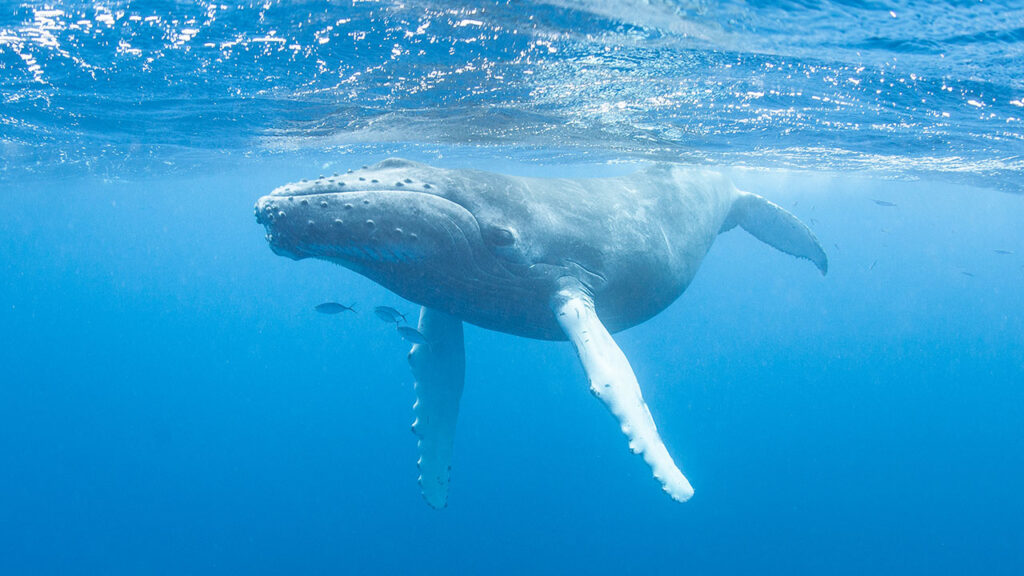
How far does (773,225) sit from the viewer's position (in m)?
11.5

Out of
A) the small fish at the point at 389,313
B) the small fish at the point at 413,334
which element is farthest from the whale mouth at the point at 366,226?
the small fish at the point at 389,313

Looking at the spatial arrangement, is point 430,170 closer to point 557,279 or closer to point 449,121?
point 557,279

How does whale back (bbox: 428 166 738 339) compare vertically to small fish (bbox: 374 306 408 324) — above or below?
above

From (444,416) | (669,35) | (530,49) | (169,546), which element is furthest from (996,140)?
(169,546)

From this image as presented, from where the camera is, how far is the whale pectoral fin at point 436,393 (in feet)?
26.7

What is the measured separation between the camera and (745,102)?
13.9m

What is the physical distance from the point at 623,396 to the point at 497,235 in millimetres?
1849

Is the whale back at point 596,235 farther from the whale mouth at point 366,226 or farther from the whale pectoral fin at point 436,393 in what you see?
the whale pectoral fin at point 436,393

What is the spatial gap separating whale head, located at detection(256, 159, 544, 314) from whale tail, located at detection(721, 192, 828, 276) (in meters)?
6.54

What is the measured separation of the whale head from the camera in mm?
4879

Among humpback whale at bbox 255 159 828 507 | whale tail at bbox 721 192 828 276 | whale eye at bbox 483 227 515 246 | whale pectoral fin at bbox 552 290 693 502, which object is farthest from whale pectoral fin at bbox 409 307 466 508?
whale tail at bbox 721 192 828 276

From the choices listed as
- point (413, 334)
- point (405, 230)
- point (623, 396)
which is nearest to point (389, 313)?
point (413, 334)

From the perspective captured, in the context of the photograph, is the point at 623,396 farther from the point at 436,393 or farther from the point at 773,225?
the point at 773,225

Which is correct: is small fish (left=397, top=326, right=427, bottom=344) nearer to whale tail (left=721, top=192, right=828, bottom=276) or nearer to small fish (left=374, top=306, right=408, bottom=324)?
small fish (left=374, top=306, right=408, bottom=324)
